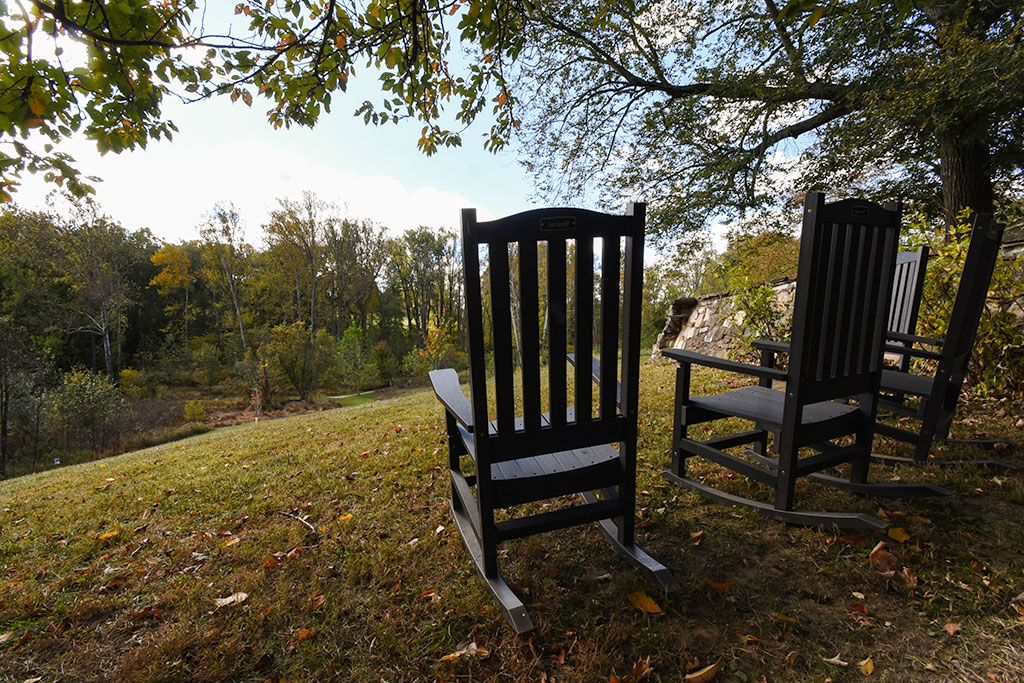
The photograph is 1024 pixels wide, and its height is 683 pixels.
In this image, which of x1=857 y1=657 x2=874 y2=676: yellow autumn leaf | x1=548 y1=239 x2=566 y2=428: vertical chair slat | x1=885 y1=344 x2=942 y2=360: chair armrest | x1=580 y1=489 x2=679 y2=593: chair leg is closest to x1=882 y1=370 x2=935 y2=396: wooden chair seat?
x1=885 y1=344 x2=942 y2=360: chair armrest

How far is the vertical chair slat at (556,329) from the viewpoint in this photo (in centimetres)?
138

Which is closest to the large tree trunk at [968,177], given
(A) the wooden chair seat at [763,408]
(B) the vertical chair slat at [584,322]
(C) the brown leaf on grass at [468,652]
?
(A) the wooden chair seat at [763,408]

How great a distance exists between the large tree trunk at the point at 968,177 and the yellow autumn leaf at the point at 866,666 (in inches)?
209

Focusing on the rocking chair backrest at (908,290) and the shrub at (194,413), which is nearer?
the rocking chair backrest at (908,290)

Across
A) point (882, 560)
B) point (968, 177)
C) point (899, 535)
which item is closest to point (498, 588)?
point (882, 560)

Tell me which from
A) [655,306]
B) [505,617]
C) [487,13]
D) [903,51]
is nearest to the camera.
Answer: [505,617]

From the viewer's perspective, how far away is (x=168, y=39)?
2.02m

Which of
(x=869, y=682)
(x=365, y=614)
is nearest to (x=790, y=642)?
(x=869, y=682)

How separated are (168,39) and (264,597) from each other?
2.65 m

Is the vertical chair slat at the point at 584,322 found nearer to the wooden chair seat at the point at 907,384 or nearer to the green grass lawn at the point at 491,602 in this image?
the green grass lawn at the point at 491,602

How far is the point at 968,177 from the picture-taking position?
448cm

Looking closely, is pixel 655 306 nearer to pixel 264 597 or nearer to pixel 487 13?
pixel 487 13

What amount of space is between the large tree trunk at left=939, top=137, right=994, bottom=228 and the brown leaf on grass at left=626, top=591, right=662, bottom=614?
5.54 m

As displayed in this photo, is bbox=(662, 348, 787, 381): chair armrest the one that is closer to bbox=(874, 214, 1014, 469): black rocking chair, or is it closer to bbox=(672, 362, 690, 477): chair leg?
bbox=(672, 362, 690, 477): chair leg
